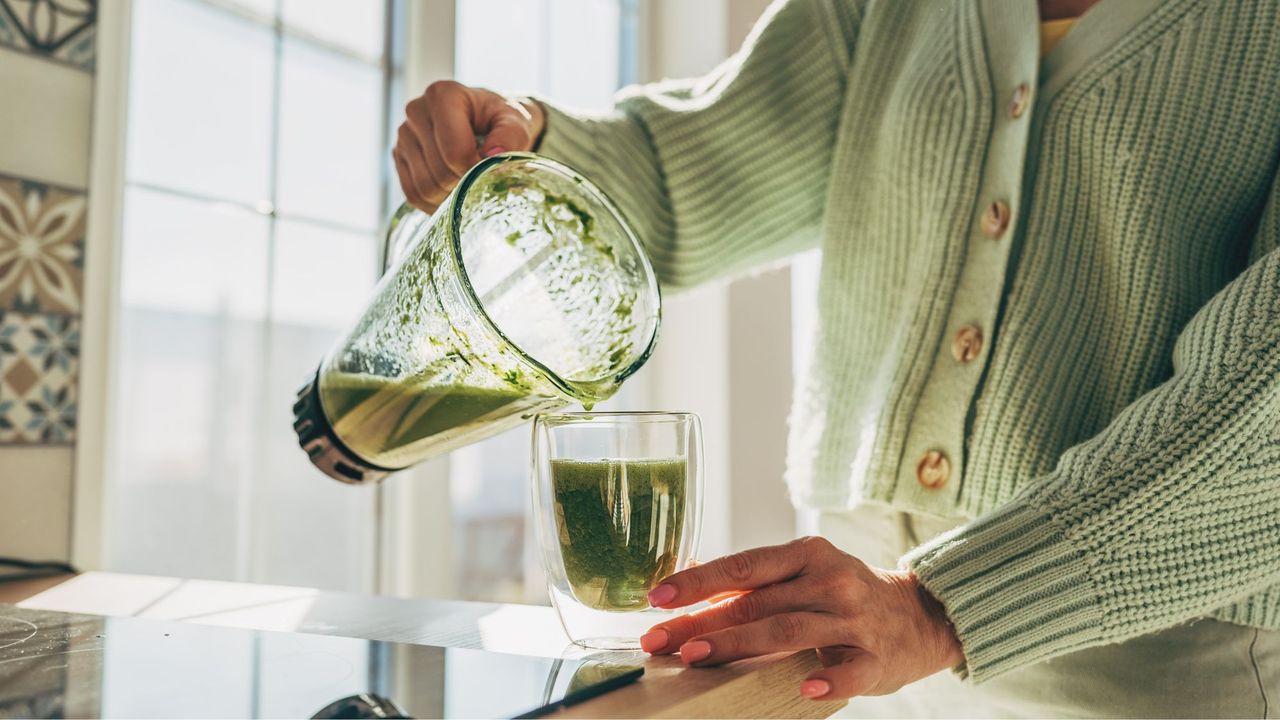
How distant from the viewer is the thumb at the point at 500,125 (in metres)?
0.80

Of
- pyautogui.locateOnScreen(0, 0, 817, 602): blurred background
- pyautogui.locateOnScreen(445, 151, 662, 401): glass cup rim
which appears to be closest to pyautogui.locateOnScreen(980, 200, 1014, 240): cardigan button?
pyautogui.locateOnScreen(445, 151, 662, 401): glass cup rim

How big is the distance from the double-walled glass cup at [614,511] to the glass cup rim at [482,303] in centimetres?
3

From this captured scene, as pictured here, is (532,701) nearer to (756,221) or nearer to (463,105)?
(463,105)

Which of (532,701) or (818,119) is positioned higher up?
(818,119)

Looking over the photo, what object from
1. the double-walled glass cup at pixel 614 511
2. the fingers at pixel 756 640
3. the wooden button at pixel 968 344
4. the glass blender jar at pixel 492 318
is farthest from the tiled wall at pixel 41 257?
the wooden button at pixel 968 344

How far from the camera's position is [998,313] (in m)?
0.91

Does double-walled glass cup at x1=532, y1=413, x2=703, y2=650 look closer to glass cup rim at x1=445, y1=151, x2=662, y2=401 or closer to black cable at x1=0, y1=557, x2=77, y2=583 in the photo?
glass cup rim at x1=445, y1=151, x2=662, y2=401

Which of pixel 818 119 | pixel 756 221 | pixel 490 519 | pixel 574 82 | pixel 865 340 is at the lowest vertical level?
pixel 490 519

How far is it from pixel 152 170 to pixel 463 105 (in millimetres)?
630

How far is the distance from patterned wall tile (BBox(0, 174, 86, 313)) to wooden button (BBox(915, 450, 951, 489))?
2.81 feet

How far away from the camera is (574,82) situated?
204 centimetres

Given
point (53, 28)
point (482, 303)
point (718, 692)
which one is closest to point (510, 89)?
point (53, 28)

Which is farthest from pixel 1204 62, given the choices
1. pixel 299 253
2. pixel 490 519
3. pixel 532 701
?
pixel 490 519

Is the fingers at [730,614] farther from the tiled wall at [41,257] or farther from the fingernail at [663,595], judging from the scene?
the tiled wall at [41,257]
